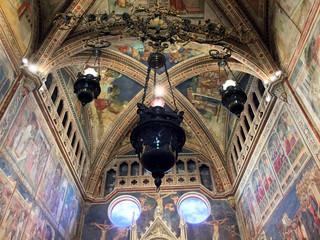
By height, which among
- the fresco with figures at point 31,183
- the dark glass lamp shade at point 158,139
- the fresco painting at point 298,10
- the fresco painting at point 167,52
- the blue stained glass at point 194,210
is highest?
the fresco painting at point 167,52

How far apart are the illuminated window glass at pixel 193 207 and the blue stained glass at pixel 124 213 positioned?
2.30 meters

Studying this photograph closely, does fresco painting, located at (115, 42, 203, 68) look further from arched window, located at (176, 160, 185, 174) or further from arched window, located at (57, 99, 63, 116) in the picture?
arched window, located at (176, 160, 185, 174)

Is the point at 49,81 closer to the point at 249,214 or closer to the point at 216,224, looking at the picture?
the point at 216,224

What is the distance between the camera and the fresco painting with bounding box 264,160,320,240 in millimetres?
6938

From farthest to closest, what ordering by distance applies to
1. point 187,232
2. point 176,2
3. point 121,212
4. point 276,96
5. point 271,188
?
point 121,212
point 187,232
point 176,2
point 271,188
point 276,96

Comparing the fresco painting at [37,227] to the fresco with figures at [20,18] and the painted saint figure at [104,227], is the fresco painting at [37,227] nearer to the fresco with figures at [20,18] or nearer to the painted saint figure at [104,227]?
the painted saint figure at [104,227]

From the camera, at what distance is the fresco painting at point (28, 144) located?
7.72 meters

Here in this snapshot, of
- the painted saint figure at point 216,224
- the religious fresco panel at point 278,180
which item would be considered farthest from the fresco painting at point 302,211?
the painted saint figure at point 216,224

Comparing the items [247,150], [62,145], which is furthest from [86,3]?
[247,150]

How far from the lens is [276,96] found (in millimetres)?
8688

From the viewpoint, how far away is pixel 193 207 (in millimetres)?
13742

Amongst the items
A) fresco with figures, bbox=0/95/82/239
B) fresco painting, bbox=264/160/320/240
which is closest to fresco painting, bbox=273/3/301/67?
fresco painting, bbox=264/160/320/240

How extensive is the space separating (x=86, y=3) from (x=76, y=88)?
4.76m

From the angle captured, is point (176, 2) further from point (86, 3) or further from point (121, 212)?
point (121, 212)
